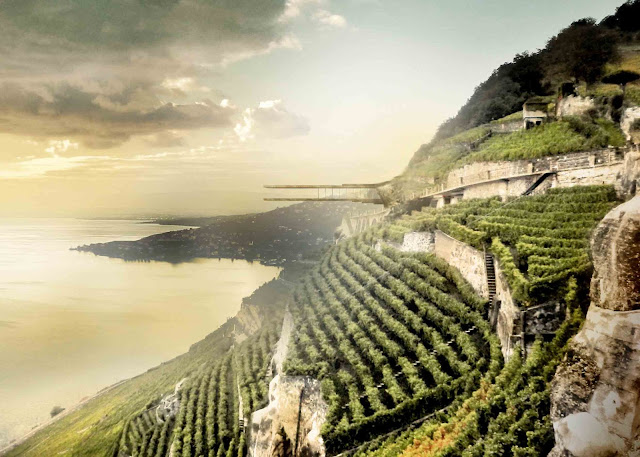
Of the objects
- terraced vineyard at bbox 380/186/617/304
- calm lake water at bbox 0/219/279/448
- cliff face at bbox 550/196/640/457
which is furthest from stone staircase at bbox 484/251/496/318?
calm lake water at bbox 0/219/279/448

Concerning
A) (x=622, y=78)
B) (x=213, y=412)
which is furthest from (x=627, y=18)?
(x=213, y=412)

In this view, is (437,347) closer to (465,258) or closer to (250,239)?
(465,258)

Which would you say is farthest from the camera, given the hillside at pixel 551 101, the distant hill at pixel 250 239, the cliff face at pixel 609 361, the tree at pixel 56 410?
the distant hill at pixel 250 239

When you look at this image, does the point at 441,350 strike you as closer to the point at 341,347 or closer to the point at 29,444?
the point at 341,347

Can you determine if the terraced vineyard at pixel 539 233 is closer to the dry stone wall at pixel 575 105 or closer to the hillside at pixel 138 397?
the dry stone wall at pixel 575 105

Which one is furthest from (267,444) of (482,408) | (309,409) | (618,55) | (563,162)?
(618,55)

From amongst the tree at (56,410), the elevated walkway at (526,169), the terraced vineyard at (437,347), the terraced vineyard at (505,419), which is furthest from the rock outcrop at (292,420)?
the tree at (56,410)

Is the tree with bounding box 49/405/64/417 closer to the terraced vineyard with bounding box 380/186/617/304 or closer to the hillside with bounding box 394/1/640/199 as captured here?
the hillside with bounding box 394/1/640/199
